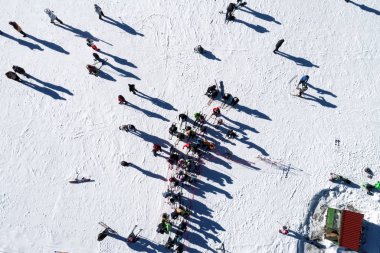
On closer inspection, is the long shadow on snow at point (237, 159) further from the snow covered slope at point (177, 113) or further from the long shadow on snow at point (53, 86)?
the long shadow on snow at point (53, 86)

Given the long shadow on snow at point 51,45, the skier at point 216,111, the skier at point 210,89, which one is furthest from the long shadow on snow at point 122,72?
the skier at point 216,111

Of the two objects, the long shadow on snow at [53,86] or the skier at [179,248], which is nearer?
the skier at [179,248]

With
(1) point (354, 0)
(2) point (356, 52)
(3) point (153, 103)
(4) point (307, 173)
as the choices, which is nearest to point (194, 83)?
(3) point (153, 103)

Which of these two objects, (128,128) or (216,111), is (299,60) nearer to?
(216,111)

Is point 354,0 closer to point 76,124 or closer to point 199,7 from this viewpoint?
point 199,7

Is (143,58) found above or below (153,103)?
above

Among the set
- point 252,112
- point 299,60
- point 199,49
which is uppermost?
point 299,60

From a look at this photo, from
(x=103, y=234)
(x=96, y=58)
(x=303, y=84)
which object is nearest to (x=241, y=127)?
(x=303, y=84)

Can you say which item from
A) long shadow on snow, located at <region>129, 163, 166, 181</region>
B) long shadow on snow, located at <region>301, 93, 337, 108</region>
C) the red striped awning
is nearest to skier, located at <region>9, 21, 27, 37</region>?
long shadow on snow, located at <region>129, 163, 166, 181</region>
